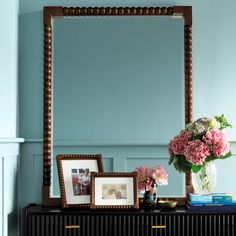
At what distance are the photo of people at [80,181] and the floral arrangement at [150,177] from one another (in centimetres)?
24

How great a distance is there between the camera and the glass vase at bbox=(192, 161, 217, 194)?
112 inches

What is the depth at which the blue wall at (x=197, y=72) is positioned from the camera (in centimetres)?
298

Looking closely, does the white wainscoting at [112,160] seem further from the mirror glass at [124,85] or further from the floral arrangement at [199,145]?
the floral arrangement at [199,145]

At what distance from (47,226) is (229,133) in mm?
975

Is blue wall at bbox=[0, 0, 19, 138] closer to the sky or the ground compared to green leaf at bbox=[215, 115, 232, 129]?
closer to the sky

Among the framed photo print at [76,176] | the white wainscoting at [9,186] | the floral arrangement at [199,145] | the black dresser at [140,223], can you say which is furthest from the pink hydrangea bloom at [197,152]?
the white wainscoting at [9,186]

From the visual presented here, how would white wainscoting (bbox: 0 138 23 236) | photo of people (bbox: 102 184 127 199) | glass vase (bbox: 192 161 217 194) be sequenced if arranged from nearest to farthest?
1. white wainscoting (bbox: 0 138 23 236)
2. photo of people (bbox: 102 184 127 199)
3. glass vase (bbox: 192 161 217 194)

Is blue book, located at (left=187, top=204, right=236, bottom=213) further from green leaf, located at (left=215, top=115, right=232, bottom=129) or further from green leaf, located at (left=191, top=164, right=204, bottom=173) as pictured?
green leaf, located at (left=215, top=115, right=232, bottom=129)

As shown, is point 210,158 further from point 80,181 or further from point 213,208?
point 80,181

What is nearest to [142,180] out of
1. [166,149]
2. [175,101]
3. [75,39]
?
[166,149]

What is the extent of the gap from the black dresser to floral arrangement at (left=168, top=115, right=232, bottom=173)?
0.76ft

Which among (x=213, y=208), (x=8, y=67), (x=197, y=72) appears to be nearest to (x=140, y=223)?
(x=213, y=208)

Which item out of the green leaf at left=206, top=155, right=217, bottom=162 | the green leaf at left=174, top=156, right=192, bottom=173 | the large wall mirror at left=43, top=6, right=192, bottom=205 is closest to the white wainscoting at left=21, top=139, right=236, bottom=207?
the large wall mirror at left=43, top=6, right=192, bottom=205

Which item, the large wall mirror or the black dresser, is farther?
the large wall mirror
